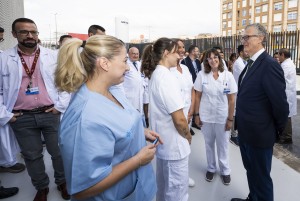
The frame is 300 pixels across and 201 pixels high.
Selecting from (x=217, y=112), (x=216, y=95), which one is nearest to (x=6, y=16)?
(x=216, y=95)

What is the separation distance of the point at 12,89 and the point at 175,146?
1.74 m

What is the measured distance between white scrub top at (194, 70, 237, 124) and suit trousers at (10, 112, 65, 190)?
1804 millimetres

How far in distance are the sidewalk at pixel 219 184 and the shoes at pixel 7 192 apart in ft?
0.16

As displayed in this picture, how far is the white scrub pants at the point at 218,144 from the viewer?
293cm

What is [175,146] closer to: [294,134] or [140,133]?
[140,133]

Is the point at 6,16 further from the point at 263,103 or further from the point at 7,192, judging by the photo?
the point at 263,103

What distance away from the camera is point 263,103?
205cm

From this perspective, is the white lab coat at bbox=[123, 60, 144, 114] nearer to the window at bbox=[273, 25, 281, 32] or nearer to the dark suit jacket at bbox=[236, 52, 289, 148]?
the dark suit jacket at bbox=[236, 52, 289, 148]

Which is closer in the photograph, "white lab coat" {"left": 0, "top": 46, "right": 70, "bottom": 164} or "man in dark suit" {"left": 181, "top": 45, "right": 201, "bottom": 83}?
"white lab coat" {"left": 0, "top": 46, "right": 70, "bottom": 164}

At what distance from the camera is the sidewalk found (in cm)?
266

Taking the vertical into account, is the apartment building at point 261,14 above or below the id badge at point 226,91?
above

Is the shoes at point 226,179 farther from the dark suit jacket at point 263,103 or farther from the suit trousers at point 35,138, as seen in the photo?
the suit trousers at point 35,138

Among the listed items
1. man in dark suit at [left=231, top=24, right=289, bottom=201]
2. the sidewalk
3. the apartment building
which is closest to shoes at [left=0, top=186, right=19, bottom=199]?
the sidewalk

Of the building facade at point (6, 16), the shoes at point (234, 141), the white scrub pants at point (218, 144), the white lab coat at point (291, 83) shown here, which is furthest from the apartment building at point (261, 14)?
the white scrub pants at point (218, 144)
